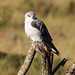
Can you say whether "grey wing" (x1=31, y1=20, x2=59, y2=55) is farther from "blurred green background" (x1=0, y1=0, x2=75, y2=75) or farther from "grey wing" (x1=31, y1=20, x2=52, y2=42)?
"blurred green background" (x1=0, y1=0, x2=75, y2=75)

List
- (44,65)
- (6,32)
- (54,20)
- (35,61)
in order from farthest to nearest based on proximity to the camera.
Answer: (54,20)
(6,32)
(35,61)
(44,65)

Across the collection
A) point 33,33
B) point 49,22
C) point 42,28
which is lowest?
point 49,22

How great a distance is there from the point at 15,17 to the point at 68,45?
3.88m

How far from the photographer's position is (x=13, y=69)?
23.2 feet

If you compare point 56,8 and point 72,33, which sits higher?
point 56,8

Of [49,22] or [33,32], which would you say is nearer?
[33,32]

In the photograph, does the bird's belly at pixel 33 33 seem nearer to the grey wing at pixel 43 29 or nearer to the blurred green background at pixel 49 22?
the grey wing at pixel 43 29

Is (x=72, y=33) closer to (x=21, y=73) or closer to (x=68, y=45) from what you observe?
(x=68, y=45)

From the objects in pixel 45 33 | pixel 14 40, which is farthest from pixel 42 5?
pixel 45 33

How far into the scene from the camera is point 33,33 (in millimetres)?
4578

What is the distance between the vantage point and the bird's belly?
453 centimetres

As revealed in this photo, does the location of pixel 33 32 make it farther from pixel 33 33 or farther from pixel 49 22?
pixel 49 22

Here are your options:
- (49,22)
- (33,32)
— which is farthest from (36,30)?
(49,22)

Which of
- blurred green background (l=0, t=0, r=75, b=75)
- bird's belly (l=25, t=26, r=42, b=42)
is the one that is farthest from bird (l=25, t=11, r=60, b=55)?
blurred green background (l=0, t=0, r=75, b=75)
